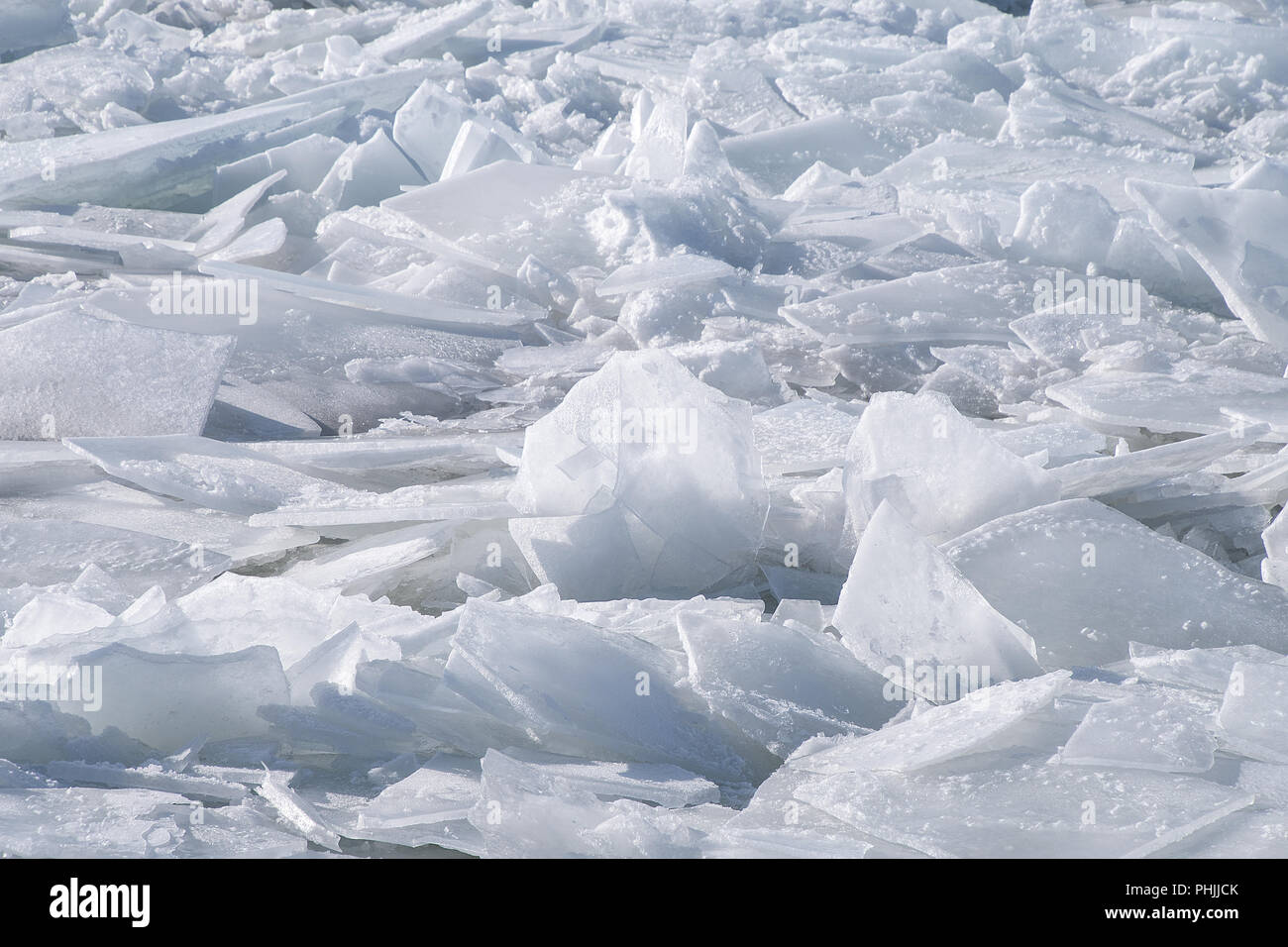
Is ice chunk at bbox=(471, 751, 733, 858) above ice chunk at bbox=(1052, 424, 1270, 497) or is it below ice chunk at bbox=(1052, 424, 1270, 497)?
below

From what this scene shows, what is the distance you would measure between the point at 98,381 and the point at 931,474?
1910mm

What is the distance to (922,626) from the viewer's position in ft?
5.79

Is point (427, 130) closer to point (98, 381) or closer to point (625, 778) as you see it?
point (98, 381)

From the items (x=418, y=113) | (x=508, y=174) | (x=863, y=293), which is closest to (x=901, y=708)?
(x=863, y=293)

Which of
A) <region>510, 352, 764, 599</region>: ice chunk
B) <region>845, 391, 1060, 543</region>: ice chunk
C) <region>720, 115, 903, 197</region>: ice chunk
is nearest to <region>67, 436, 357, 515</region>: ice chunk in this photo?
<region>510, 352, 764, 599</region>: ice chunk

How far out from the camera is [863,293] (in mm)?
3586

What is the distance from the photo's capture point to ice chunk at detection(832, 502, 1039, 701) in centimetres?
175

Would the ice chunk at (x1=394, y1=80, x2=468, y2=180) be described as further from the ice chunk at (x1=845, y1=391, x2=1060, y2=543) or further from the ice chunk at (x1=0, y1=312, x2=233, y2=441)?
the ice chunk at (x1=845, y1=391, x2=1060, y2=543)

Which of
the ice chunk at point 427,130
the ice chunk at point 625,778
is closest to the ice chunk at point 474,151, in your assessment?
the ice chunk at point 427,130

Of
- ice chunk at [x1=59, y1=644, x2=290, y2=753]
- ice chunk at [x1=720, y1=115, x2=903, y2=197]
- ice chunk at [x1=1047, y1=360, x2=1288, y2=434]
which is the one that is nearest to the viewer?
ice chunk at [x1=59, y1=644, x2=290, y2=753]

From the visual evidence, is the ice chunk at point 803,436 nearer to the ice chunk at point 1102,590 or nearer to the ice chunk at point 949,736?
the ice chunk at point 1102,590

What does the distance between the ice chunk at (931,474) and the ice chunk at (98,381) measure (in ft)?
5.05

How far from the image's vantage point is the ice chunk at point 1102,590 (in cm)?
194

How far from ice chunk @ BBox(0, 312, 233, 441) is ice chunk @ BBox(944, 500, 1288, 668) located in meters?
1.79
